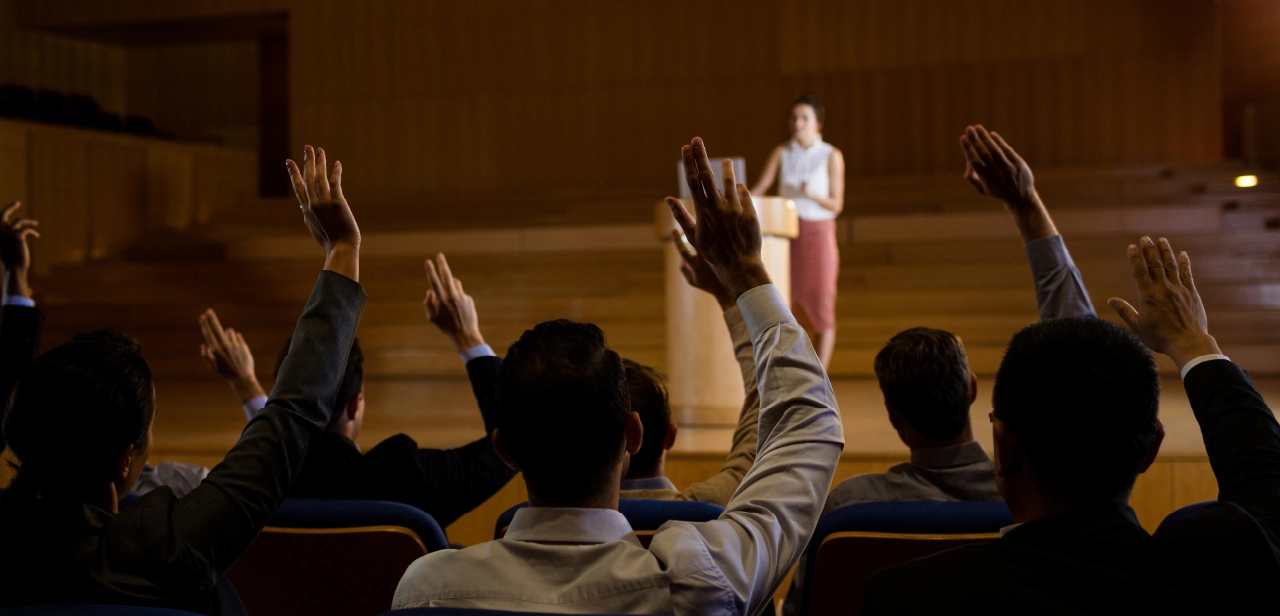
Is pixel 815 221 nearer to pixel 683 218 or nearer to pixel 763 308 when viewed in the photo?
pixel 683 218

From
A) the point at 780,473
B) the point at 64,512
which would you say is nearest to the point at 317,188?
the point at 64,512

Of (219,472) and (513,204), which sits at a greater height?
(513,204)

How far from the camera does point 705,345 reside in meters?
3.81

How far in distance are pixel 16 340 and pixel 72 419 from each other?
1.01 metres

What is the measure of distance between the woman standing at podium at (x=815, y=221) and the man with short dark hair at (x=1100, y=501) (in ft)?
11.5

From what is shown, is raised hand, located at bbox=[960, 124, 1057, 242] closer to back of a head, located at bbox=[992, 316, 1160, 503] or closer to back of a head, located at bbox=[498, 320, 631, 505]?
back of a head, located at bbox=[992, 316, 1160, 503]

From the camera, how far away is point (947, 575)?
970mm

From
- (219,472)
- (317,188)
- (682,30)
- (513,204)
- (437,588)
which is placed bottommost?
(437,588)

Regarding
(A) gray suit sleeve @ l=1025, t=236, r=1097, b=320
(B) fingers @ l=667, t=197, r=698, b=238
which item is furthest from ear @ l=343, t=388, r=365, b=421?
(A) gray suit sleeve @ l=1025, t=236, r=1097, b=320

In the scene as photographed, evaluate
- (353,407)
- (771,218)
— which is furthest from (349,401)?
(771,218)

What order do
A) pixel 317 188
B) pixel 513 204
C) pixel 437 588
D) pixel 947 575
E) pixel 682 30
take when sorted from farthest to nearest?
pixel 682 30, pixel 513 204, pixel 317 188, pixel 437 588, pixel 947 575

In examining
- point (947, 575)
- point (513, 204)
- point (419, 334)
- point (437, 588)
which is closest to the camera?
point (947, 575)

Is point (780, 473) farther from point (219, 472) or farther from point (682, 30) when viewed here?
point (682, 30)

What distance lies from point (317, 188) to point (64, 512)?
1.65 ft
